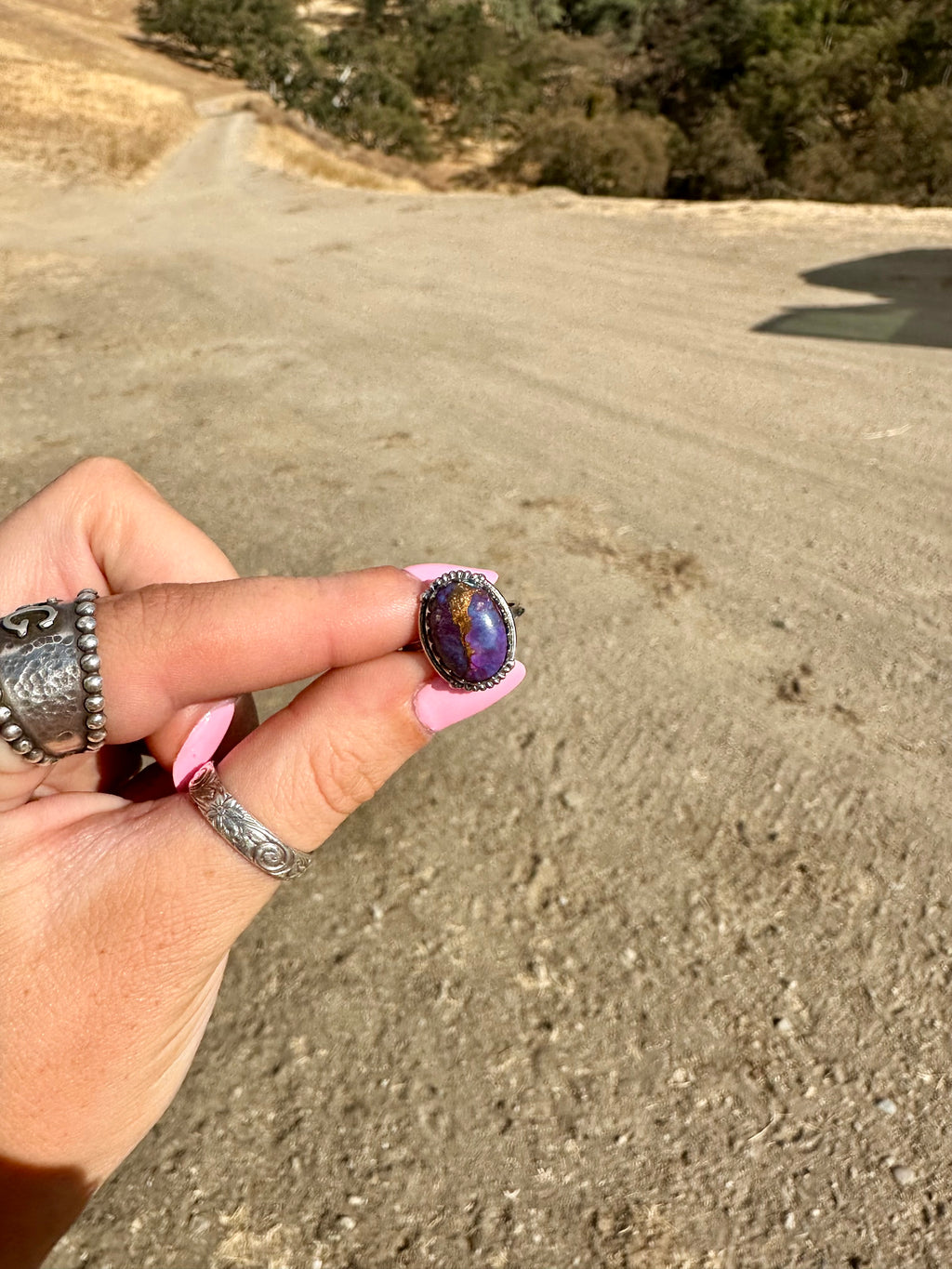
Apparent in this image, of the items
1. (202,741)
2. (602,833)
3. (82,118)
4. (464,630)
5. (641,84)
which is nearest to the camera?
(464,630)

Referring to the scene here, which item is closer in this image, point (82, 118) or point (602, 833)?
point (602, 833)

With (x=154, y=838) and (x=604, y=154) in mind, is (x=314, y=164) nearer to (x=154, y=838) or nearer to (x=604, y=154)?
(x=604, y=154)

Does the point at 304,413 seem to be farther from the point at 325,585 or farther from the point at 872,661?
the point at 325,585

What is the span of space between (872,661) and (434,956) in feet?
→ 6.38

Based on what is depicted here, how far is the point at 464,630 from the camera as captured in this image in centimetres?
138

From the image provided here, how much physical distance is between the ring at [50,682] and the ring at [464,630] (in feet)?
1.54

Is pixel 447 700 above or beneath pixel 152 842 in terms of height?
above

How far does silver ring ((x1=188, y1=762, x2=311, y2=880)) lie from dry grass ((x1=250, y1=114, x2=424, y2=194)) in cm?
1577

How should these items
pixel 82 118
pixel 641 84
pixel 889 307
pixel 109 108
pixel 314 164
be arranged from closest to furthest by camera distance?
pixel 889 307
pixel 314 164
pixel 82 118
pixel 109 108
pixel 641 84

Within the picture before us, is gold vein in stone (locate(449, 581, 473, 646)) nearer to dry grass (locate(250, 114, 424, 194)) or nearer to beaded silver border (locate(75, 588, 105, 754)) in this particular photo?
beaded silver border (locate(75, 588, 105, 754))

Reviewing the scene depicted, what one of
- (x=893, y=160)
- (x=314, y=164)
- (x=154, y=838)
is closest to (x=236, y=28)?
(x=314, y=164)

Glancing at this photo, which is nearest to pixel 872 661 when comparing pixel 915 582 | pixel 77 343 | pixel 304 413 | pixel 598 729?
pixel 915 582

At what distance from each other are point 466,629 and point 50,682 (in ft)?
1.90

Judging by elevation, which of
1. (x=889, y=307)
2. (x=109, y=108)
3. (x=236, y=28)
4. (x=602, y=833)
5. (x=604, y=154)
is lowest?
(x=602, y=833)
